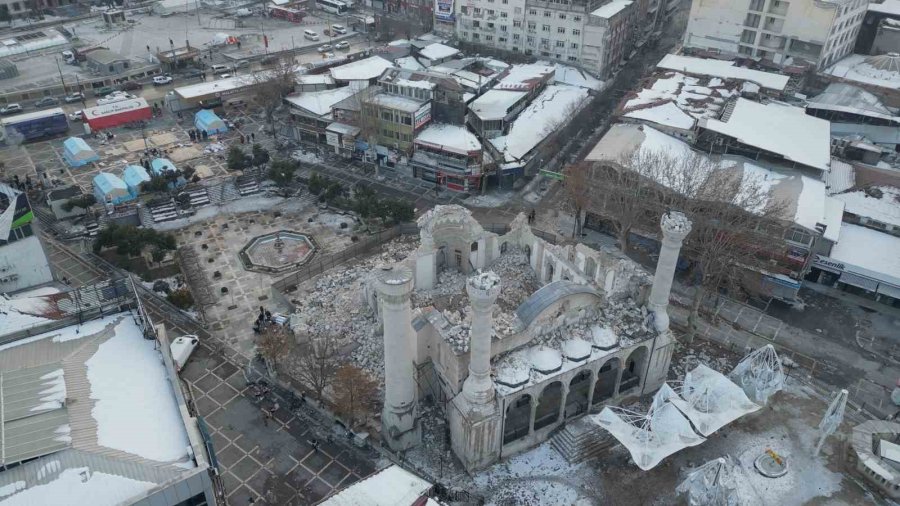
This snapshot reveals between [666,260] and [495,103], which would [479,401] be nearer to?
[666,260]

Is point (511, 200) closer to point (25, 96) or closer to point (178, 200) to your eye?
point (178, 200)

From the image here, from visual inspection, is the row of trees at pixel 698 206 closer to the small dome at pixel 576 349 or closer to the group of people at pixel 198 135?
the small dome at pixel 576 349

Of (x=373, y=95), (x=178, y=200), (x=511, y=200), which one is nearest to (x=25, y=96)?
(x=178, y=200)

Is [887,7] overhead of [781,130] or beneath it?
overhead

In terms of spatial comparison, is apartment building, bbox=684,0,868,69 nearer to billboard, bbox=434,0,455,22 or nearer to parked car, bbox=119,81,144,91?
billboard, bbox=434,0,455,22

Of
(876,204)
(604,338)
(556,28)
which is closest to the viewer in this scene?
(604,338)

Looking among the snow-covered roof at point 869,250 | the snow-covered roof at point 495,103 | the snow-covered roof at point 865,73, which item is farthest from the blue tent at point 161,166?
the snow-covered roof at point 865,73

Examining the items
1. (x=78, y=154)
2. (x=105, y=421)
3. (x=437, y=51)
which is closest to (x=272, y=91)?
(x=78, y=154)
